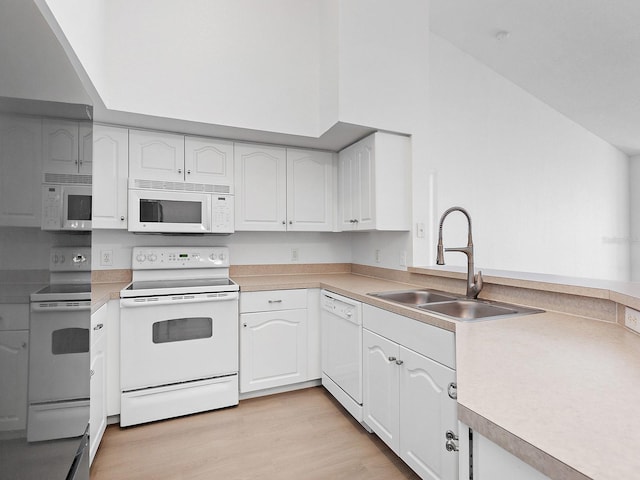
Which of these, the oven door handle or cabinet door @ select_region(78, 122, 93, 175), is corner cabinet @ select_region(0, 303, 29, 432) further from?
the oven door handle

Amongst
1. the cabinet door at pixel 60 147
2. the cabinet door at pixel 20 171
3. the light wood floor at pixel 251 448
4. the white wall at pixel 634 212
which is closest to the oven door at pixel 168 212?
the light wood floor at pixel 251 448

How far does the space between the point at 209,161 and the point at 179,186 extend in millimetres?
339

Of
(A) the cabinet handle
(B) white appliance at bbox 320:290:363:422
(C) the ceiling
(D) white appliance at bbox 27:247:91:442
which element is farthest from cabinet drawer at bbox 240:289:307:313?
(C) the ceiling

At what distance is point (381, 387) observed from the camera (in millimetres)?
1872

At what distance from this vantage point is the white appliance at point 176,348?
2131 mm

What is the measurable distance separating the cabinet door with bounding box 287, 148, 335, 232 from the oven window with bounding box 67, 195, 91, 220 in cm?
205

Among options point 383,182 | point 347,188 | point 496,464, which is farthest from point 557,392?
point 347,188

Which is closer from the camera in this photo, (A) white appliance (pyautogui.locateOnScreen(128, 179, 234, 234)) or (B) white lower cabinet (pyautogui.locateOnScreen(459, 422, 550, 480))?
(B) white lower cabinet (pyautogui.locateOnScreen(459, 422, 550, 480))

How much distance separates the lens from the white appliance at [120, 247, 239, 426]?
213cm

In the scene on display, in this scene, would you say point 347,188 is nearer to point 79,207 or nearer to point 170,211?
point 170,211

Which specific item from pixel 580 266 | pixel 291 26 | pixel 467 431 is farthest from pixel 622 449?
pixel 580 266

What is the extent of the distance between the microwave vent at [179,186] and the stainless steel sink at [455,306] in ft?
4.66

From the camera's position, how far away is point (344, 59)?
92.9 inches

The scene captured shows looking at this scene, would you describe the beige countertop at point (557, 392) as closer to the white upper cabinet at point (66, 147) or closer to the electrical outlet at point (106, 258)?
the white upper cabinet at point (66, 147)
